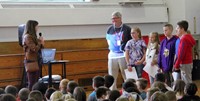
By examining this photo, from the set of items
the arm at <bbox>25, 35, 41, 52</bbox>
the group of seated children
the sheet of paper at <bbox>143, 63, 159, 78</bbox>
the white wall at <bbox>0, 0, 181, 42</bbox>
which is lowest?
the group of seated children

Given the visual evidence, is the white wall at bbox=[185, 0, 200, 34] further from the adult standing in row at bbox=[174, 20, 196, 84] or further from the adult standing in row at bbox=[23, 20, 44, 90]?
the adult standing in row at bbox=[23, 20, 44, 90]

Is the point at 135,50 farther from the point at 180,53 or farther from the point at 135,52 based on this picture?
the point at 180,53

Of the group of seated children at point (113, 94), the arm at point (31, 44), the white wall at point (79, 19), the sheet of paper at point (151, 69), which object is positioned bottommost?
the group of seated children at point (113, 94)

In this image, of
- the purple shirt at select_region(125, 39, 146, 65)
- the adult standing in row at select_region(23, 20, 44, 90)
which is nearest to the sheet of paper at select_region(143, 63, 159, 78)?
the purple shirt at select_region(125, 39, 146, 65)

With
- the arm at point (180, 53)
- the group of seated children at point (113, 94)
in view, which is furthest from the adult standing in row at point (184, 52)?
the group of seated children at point (113, 94)

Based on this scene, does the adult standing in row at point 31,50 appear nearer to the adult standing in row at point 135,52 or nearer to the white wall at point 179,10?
the adult standing in row at point 135,52

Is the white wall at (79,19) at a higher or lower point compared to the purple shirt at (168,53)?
higher

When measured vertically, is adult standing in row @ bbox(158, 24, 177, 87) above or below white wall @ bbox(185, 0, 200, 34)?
below

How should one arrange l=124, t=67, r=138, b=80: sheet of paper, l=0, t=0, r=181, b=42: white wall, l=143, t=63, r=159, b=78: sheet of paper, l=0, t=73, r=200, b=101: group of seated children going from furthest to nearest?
l=0, t=0, r=181, b=42: white wall → l=143, t=63, r=159, b=78: sheet of paper → l=124, t=67, r=138, b=80: sheet of paper → l=0, t=73, r=200, b=101: group of seated children

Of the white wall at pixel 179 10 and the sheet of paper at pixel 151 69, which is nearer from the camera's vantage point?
the sheet of paper at pixel 151 69

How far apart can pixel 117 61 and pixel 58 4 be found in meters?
2.46

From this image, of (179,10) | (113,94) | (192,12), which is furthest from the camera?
(192,12)

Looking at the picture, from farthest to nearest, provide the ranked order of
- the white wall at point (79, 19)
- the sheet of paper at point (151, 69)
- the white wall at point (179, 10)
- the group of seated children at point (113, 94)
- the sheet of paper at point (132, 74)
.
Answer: the white wall at point (179, 10), the white wall at point (79, 19), the sheet of paper at point (151, 69), the sheet of paper at point (132, 74), the group of seated children at point (113, 94)

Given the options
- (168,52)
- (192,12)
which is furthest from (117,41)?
(192,12)
